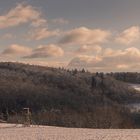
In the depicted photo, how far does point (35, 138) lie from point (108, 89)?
393 ft

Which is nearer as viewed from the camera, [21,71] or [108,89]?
[108,89]

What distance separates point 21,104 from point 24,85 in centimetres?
3249

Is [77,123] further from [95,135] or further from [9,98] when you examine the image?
[9,98]

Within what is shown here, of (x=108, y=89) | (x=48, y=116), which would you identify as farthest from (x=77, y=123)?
(x=108, y=89)

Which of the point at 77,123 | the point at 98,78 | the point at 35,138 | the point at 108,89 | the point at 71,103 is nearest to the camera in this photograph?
the point at 35,138

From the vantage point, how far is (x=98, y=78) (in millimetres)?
170125

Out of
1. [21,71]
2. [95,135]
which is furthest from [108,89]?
[95,135]

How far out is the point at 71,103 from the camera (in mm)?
102000

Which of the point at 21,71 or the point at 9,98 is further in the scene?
the point at 21,71

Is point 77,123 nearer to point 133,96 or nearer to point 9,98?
point 9,98

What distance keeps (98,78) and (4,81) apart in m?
40.1

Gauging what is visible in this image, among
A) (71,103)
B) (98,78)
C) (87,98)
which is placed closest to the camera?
(71,103)

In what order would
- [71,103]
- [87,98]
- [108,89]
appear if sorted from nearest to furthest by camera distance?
[71,103]
[87,98]
[108,89]

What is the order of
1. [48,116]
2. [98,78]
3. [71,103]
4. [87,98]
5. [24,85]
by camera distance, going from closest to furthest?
[48,116]
[71,103]
[87,98]
[24,85]
[98,78]
